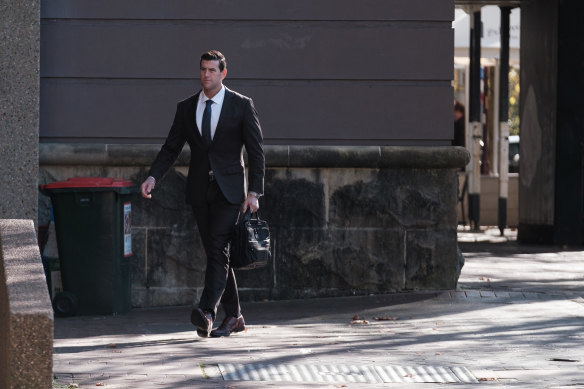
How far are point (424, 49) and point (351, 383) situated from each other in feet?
13.9

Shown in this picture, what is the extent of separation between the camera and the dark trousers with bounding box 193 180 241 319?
751 centimetres

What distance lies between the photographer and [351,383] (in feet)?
19.7

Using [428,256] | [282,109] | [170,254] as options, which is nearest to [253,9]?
[282,109]

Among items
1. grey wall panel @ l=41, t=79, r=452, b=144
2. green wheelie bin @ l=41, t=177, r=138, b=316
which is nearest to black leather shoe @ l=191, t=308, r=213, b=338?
green wheelie bin @ l=41, t=177, r=138, b=316

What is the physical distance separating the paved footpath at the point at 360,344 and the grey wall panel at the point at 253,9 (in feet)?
7.54

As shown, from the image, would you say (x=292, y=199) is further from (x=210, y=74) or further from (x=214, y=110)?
(x=210, y=74)

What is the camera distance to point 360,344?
23.9 ft

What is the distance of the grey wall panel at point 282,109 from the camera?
9.55m

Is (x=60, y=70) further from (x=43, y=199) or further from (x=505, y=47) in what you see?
(x=505, y=47)

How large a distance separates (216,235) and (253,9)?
8.54ft

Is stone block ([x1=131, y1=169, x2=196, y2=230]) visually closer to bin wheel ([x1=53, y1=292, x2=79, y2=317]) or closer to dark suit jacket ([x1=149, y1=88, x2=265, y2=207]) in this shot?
bin wheel ([x1=53, y1=292, x2=79, y2=317])

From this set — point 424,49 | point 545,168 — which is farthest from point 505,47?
point 424,49

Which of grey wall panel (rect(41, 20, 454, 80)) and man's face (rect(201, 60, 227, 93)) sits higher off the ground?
grey wall panel (rect(41, 20, 454, 80))

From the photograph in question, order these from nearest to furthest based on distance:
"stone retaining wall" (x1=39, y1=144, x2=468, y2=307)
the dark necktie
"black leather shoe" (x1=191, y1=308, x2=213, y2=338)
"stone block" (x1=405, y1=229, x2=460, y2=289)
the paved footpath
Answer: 1. the paved footpath
2. "black leather shoe" (x1=191, y1=308, x2=213, y2=338)
3. the dark necktie
4. "stone retaining wall" (x1=39, y1=144, x2=468, y2=307)
5. "stone block" (x1=405, y1=229, x2=460, y2=289)
